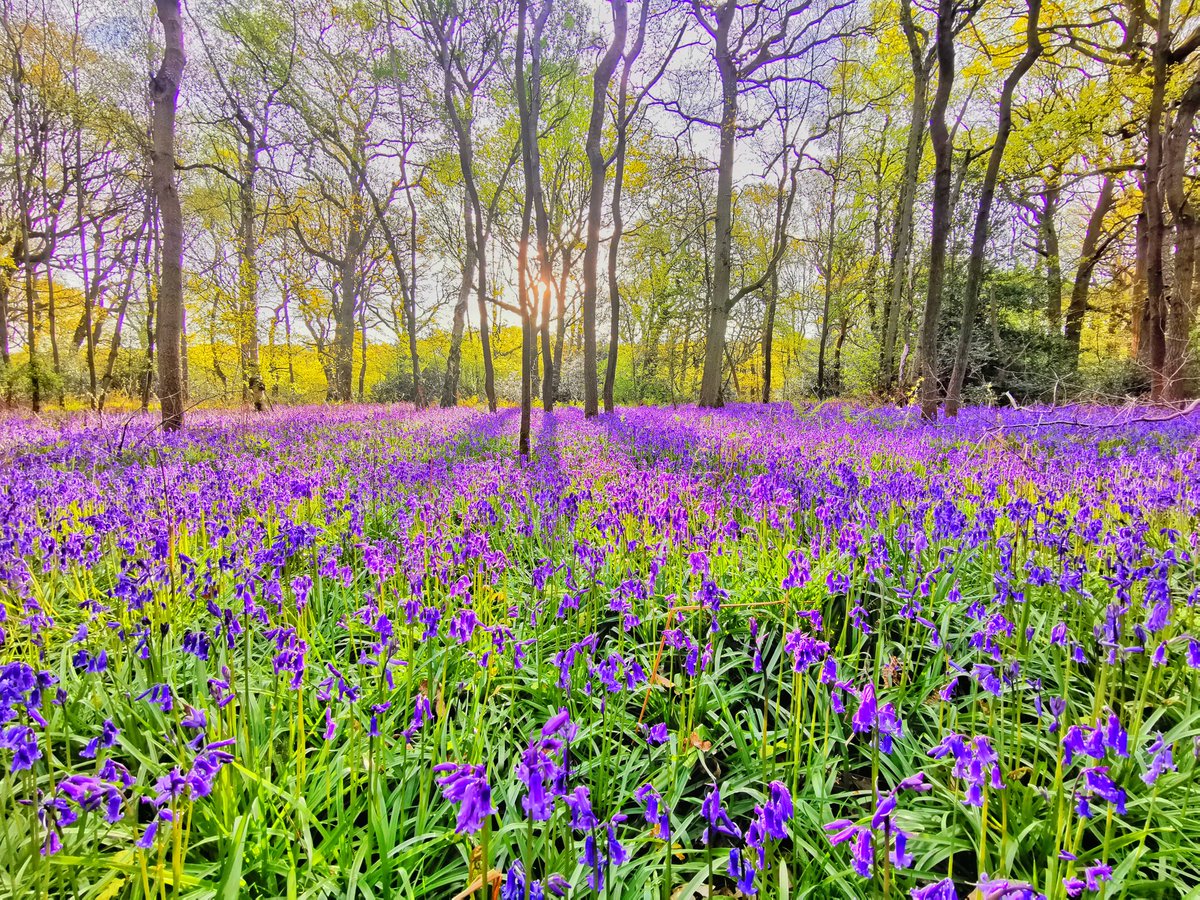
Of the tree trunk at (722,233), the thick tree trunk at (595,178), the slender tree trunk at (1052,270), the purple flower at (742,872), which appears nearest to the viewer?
the purple flower at (742,872)

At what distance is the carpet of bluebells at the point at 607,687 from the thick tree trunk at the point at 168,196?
17.6 ft

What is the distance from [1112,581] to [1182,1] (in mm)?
20348

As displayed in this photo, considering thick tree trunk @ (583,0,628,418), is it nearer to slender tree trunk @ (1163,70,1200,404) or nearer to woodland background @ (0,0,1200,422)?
woodland background @ (0,0,1200,422)

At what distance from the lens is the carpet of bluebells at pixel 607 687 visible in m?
1.26

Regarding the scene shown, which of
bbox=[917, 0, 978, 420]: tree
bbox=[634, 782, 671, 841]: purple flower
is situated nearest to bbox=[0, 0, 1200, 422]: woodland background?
bbox=[917, 0, 978, 420]: tree

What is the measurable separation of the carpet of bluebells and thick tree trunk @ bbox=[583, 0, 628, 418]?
9.14 meters

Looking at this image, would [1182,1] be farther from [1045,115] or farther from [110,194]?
[110,194]

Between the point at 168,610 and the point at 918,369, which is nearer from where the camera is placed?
the point at 168,610

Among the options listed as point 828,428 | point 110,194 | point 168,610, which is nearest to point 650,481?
point 168,610

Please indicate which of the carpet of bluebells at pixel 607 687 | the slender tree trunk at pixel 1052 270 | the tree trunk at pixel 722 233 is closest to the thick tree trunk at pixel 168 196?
the carpet of bluebells at pixel 607 687

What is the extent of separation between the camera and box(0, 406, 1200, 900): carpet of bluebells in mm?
1263

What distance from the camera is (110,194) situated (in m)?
21.6

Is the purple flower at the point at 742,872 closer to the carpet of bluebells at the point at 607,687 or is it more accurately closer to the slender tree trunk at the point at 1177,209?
the carpet of bluebells at the point at 607,687

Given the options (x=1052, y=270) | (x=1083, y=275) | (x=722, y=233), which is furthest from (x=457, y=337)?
(x=1083, y=275)
